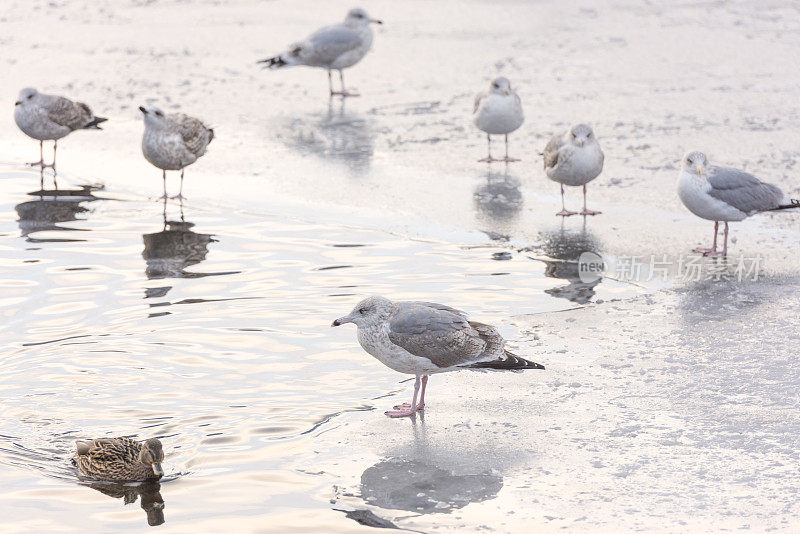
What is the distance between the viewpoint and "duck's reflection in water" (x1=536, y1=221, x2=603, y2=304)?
867 cm

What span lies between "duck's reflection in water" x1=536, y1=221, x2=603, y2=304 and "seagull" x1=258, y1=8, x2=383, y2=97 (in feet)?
21.2

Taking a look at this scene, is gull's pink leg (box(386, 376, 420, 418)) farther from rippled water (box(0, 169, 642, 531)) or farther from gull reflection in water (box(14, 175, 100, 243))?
gull reflection in water (box(14, 175, 100, 243))

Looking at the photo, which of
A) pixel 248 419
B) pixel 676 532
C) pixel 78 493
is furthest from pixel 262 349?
pixel 676 532

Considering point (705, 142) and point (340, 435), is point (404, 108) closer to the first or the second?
point (705, 142)

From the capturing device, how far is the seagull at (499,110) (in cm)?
1214

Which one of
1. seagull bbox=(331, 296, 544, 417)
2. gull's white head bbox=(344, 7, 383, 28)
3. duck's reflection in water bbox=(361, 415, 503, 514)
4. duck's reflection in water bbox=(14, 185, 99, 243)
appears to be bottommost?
duck's reflection in water bbox=(361, 415, 503, 514)

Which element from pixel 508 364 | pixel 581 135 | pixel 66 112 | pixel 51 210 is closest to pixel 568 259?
pixel 581 135

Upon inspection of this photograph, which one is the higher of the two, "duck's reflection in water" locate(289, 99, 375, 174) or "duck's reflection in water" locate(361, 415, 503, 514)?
"duck's reflection in water" locate(289, 99, 375, 174)

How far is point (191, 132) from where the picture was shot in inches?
452

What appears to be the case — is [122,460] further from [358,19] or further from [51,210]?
[358,19]

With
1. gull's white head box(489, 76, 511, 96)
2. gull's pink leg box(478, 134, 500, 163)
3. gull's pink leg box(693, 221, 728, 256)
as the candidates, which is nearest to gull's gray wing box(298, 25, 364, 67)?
gull's pink leg box(478, 134, 500, 163)

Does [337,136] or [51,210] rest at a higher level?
[337,136]

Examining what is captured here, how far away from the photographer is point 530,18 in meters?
19.0

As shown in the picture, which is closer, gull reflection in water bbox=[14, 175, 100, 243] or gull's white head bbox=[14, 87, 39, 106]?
gull reflection in water bbox=[14, 175, 100, 243]
